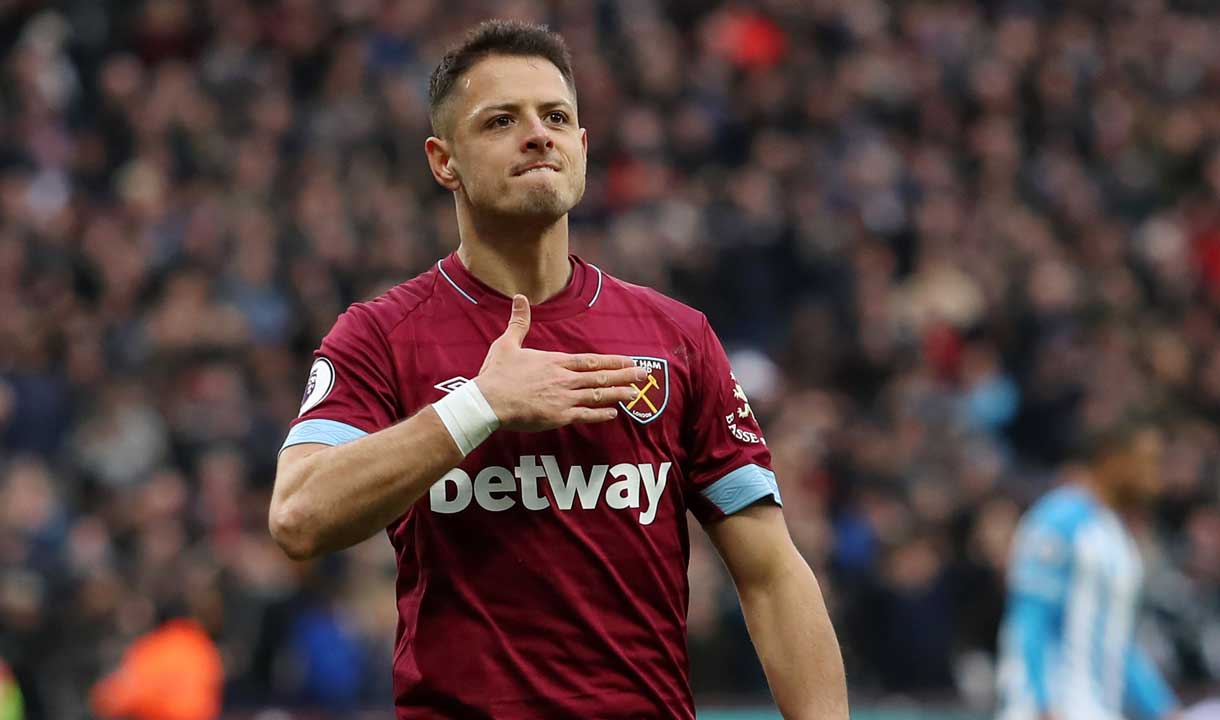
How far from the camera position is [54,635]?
11234mm

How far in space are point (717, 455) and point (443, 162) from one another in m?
0.90

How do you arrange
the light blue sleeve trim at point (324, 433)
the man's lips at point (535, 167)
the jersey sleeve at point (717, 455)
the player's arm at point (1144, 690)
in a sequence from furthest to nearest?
the player's arm at point (1144, 690)
the jersey sleeve at point (717, 455)
the man's lips at point (535, 167)
the light blue sleeve trim at point (324, 433)

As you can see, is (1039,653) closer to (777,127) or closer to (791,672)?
(791,672)

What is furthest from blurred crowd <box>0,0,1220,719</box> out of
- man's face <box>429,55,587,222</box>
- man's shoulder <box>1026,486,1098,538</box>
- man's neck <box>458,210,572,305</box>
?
man's face <box>429,55,587,222</box>

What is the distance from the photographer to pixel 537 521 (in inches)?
159

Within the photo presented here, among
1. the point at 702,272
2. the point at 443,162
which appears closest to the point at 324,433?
the point at 443,162

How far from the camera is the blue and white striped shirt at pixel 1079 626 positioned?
864cm

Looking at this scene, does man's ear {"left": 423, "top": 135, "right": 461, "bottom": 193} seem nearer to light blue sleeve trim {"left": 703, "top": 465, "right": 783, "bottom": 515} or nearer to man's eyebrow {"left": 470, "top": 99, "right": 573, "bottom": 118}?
man's eyebrow {"left": 470, "top": 99, "right": 573, "bottom": 118}

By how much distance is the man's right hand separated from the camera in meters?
3.80

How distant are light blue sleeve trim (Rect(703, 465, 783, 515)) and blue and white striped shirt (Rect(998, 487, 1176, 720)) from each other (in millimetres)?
4818

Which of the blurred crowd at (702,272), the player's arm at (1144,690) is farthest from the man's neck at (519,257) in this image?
the blurred crowd at (702,272)

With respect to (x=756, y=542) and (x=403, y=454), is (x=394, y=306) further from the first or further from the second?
(x=756, y=542)

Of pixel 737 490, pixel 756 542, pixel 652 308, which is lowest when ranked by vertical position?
pixel 756 542

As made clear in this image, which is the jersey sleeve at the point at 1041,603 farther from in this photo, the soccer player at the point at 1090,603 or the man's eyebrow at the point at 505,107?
the man's eyebrow at the point at 505,107
